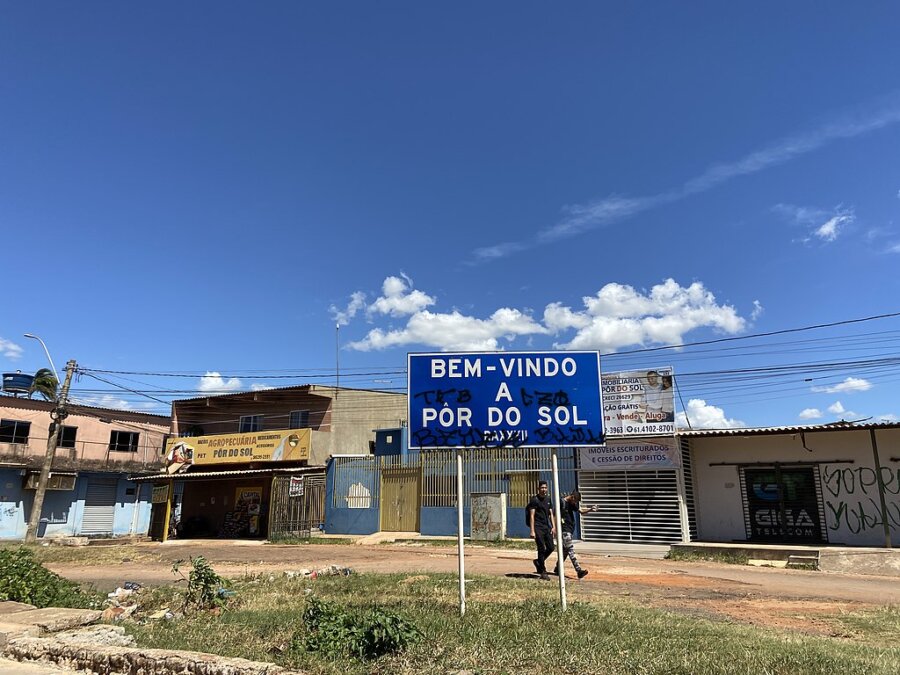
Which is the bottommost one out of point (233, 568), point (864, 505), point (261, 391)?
point (233, 568)

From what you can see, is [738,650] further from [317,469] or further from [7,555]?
[317,469]

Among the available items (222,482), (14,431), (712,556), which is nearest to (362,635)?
(712,556)

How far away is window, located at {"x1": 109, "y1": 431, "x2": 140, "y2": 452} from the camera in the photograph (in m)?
38.3

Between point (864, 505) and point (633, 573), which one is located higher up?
point (864, 505)

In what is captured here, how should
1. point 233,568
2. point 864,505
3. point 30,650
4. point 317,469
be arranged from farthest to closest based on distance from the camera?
point 317,469 → point 864,505 → point 233,568 → point 30,650

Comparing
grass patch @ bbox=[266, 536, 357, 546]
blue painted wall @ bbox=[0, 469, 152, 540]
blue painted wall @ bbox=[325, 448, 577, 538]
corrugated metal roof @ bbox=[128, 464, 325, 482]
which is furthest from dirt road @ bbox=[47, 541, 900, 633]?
blue painted wall @ bbox=[0, 469, 152, 540]

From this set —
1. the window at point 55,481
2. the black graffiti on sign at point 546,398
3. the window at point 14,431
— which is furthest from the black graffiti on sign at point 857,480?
the window at point 14,431

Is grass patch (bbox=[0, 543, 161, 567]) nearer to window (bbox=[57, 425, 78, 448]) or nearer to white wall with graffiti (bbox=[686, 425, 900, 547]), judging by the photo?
white wall with graffiti (bbox=[686, 425, 900, 547])

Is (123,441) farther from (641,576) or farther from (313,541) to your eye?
(641,576)

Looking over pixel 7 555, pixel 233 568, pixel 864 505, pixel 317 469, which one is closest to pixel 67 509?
pixel 317 469

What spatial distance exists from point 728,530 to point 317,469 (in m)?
16.1

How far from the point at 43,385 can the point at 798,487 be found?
42775 mm

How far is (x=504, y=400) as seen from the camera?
727 cm

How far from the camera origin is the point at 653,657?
4.92 m
